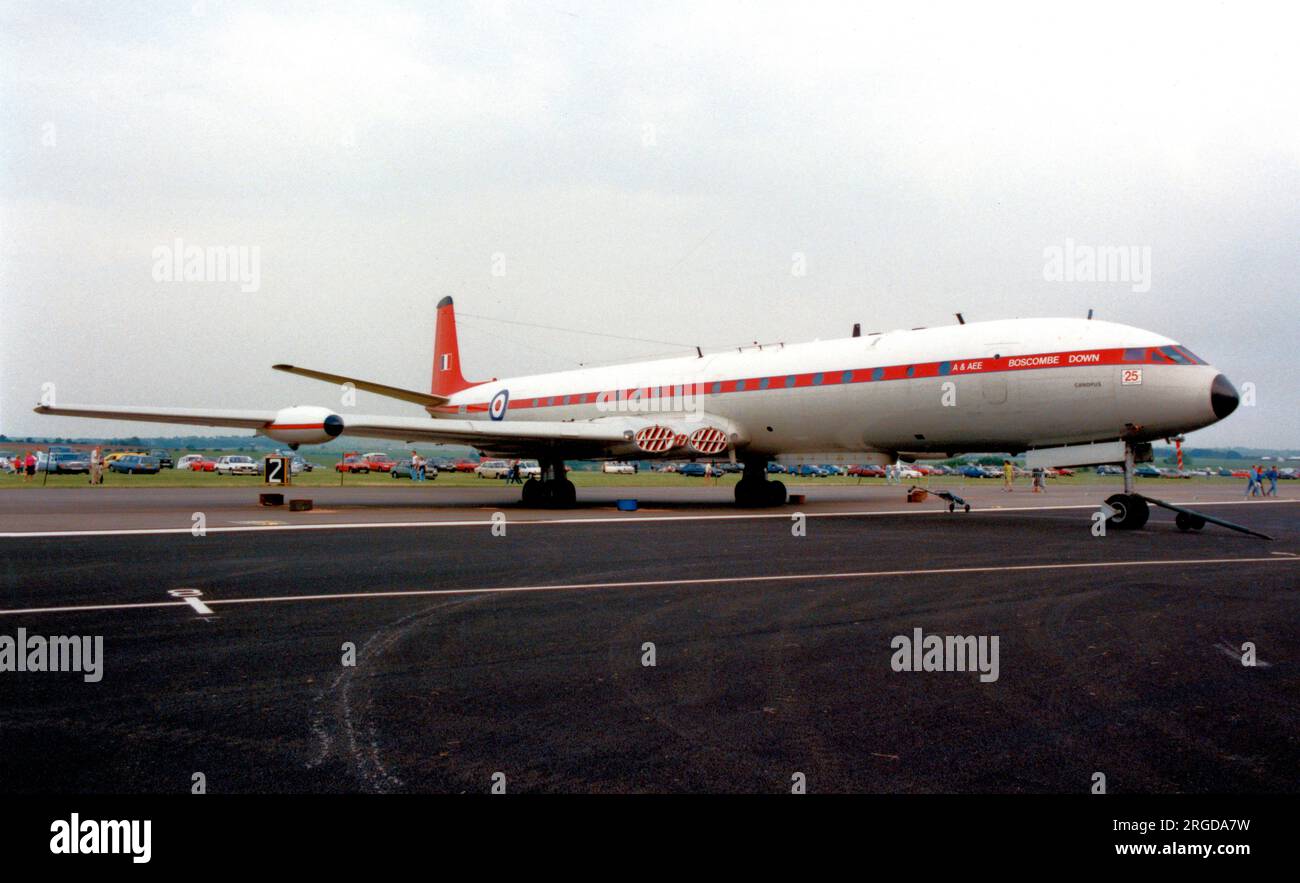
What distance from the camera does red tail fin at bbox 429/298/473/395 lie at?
3481 centimetres

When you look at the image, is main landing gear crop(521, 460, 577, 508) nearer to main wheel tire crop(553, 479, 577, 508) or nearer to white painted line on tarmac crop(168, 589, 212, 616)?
main wheel tire crop(553, 479, 577, 508)

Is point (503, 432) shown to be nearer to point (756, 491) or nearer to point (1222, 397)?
point (756, 491)

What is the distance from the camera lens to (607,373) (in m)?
28.1

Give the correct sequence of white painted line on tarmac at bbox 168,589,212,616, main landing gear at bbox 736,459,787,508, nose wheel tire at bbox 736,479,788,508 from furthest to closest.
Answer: nose wheel tire at bbox 736,479,788,508 < main landing gear at bbox 736,459,787,508 < white painted line on tarmac at bbox 168,589,212,616

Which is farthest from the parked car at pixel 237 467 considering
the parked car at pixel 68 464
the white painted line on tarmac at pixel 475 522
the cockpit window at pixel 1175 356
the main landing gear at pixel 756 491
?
the cockpit window at pixel 1175 356


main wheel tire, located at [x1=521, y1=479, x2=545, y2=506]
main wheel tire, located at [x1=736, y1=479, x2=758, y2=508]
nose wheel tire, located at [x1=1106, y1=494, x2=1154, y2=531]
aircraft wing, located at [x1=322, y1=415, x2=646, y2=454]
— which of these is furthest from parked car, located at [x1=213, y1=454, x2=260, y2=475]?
nose wheel tire, located at [x1=1106, y1=494, x2=1154, y2=531]

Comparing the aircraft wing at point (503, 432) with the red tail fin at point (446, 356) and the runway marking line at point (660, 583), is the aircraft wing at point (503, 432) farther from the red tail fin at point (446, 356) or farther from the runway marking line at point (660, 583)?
the runway marking line at point (660, 583)

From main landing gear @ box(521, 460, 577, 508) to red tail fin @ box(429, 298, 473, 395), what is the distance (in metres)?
9.68

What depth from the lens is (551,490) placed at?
1035 inches

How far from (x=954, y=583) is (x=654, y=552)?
15.9 feet

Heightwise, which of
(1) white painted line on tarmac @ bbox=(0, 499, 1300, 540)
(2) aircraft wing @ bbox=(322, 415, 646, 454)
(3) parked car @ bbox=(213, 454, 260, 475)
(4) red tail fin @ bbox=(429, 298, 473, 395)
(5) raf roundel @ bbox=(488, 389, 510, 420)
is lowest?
(1) white painted line on tarmac @ bbox=(0, 499, 1300, 540)

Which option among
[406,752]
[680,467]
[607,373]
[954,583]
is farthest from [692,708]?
[680,467]

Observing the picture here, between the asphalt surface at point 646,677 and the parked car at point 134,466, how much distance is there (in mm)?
48493
